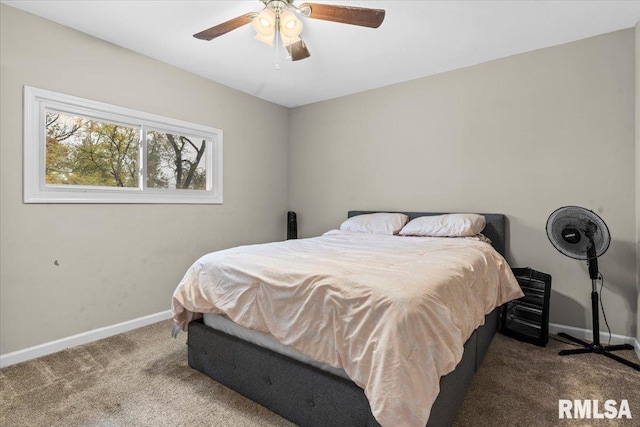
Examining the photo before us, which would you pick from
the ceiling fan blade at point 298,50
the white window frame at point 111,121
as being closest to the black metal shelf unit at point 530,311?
the ceiling fan blade at point 298,50

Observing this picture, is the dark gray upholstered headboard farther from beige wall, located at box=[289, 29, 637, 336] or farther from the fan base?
the fan base

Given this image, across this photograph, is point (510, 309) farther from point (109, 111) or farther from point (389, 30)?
point (109, 111)

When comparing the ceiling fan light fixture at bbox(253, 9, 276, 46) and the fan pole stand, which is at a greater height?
the ceiling fan light fixture at bbox(253, 9, 276, 46)

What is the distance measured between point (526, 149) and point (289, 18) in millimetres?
2353

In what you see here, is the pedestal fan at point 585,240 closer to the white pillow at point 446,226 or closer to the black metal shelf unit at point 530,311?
the black metal shelf unit at point 530,311

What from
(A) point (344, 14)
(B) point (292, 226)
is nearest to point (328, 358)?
(A) point (344, 14)

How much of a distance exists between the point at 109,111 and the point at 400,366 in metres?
3.00

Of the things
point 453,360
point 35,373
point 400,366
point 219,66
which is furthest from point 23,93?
point 453,360

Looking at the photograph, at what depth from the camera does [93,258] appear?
2.67m

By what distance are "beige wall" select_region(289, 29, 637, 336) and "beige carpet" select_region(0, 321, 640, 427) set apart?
79cm

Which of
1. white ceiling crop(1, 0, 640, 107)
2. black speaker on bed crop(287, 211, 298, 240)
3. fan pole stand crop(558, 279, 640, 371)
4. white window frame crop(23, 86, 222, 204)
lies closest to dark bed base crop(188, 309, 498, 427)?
fan pole stand crop(558, 279, 640, 371)

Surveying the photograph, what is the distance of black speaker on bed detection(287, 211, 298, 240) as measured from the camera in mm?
4391

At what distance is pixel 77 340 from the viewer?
101 inches

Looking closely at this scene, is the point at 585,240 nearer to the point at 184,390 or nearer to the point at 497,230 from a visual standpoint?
the point at 497,230
